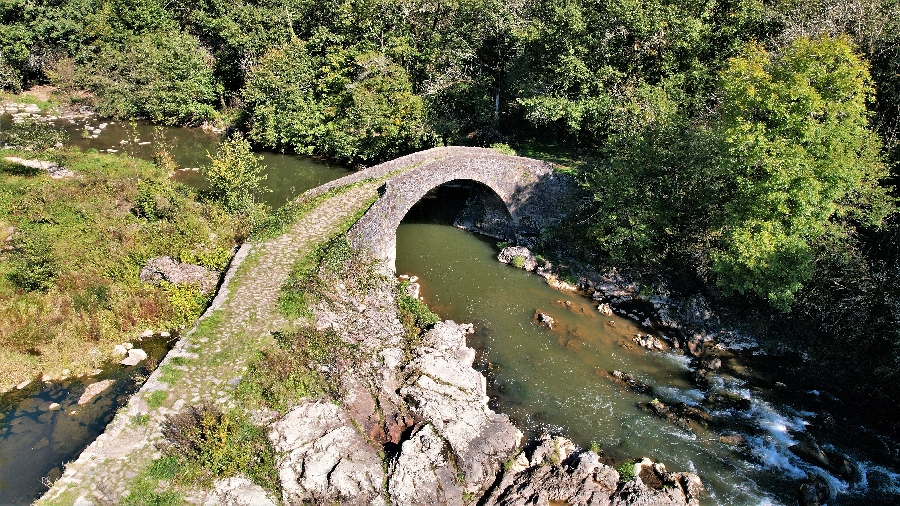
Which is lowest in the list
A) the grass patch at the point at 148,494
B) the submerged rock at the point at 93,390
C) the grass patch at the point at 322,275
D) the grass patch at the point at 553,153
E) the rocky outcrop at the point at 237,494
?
the submerged rock at the point at 93,390

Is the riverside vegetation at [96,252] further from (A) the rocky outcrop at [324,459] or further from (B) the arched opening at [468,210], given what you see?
(B) the arched opening at [468,210]

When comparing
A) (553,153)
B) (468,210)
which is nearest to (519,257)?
(468,210)

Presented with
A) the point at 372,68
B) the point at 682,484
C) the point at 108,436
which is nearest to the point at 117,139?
the point at 372,68

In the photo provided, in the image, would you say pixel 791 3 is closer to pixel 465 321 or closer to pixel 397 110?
pixel 397 110

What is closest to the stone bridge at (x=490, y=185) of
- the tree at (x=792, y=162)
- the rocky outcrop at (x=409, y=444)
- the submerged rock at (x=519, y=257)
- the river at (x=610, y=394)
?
the submerged rock at (x=519, y=257)

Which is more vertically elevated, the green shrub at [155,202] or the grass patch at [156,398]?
the green shrub at [155,202]

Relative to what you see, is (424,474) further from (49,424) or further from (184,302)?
(184,302)

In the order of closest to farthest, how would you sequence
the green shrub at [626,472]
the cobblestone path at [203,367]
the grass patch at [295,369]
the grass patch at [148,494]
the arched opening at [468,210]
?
1. the grass patch at [148,494]
2. the cobblestone path at [203,367]
3. the grass patch at [295,369]
4. the green shrub at [626,472]
5. the arched opening at [468,210]
